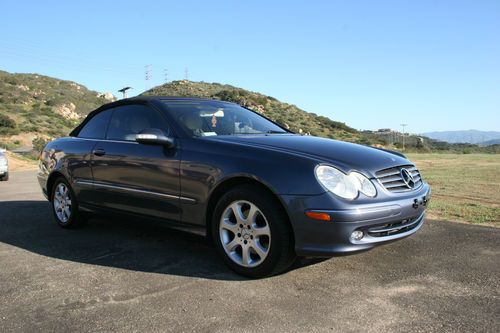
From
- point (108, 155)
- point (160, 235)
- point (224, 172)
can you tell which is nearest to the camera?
point (224, 172)

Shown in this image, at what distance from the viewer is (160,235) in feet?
18.2

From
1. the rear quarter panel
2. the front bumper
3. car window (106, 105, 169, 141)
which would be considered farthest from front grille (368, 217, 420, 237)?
the rear quarter panel

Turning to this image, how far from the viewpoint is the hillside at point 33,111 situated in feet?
134

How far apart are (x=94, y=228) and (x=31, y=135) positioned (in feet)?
131

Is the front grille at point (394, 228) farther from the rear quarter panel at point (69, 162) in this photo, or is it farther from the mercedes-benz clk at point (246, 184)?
the rear quarter panel at point (69, 162)

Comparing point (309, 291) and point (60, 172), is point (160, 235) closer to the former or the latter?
point (60, 172)

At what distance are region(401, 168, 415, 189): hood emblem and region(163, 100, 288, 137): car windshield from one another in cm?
156

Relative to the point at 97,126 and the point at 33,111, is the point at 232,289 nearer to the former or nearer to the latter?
the point at 97,126

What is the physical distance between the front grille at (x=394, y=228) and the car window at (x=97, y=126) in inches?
129

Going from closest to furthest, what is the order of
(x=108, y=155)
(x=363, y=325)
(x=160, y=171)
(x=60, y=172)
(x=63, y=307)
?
(x=363, y=325) → (x=63, y=307) → (x=160, y=171) → (x=108, y=155) → (x=60, y=172)

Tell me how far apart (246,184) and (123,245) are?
189 cm

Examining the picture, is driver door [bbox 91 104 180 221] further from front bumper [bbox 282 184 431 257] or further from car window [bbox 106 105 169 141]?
front bumper [bbox 282 184 431 257]

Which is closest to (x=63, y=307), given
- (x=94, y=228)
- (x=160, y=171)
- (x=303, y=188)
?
(x=160, y=171)

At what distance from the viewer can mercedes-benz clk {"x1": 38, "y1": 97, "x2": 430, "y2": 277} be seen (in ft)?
12.0
